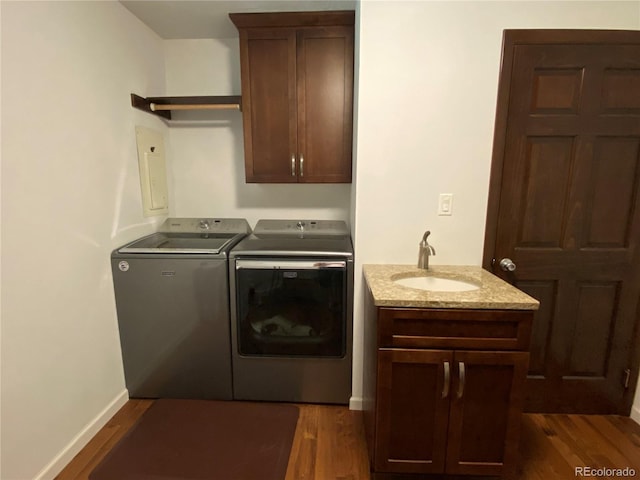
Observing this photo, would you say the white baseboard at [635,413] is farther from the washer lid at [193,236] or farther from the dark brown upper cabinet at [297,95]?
the washer lid at [193,236]

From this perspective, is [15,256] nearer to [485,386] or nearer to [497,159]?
[485,386]

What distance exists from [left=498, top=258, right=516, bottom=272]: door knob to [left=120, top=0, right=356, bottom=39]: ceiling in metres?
1.71

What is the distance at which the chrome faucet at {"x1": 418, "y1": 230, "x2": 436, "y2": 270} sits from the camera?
1648 millimetres

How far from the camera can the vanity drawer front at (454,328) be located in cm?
128

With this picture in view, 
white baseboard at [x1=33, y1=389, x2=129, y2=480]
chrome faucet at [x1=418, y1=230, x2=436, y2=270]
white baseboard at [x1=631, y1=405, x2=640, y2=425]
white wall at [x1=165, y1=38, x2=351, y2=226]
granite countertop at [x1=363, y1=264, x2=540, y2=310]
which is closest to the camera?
granite countertop at [x1=363, y1=264, x2=540, y2=310]

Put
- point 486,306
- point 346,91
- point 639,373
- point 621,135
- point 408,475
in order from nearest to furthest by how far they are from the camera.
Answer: point 486,306 → point 408,475 → point 621,135 → point 639,373 → point 346,91

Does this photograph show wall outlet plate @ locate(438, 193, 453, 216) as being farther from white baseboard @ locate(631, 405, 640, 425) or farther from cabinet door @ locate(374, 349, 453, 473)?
white baseboard @ locate(631, 405, 640, 425)

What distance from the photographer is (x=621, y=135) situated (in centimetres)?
162

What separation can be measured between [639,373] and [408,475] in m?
1.48

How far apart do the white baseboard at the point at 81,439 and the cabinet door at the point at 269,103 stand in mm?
1600

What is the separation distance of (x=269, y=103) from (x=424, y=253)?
1.34 metres

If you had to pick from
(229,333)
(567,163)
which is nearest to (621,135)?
(567,163)

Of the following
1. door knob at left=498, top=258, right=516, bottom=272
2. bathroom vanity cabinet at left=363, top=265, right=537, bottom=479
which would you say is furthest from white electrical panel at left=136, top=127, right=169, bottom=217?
door knob at left=498, top=258, right=516, bottom=272

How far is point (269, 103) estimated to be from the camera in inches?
80.8
